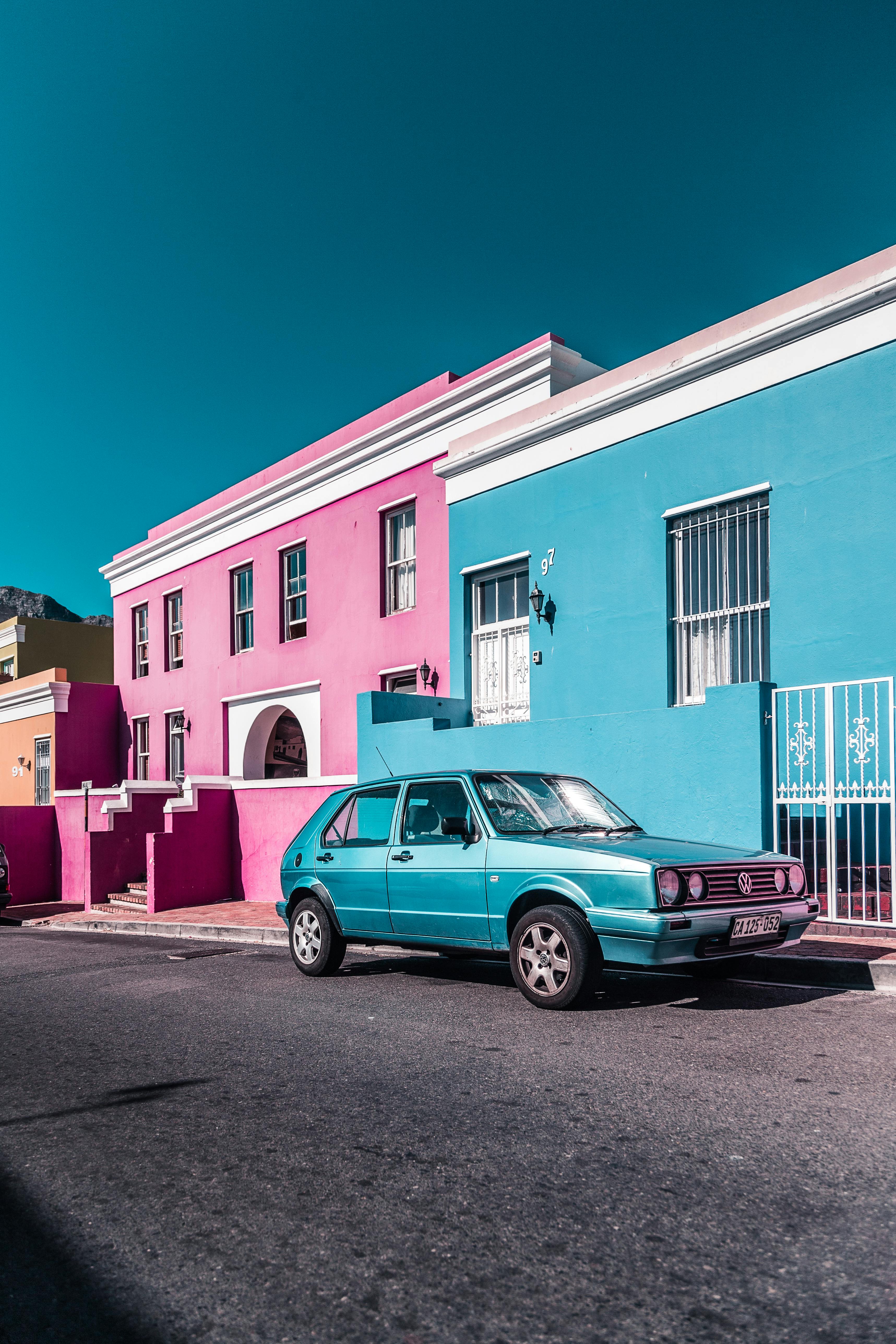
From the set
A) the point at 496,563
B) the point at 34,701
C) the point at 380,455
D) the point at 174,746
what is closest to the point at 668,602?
the point at 496,563

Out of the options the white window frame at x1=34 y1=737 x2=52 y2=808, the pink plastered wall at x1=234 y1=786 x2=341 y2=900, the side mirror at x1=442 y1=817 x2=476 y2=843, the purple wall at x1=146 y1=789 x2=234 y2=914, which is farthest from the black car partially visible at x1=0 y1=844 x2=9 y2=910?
the side mirror at x1=442 y1=817 x2=476 y2=843

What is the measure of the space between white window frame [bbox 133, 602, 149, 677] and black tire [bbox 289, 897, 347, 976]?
703 inches

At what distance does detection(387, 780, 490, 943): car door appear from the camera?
23.8 ft

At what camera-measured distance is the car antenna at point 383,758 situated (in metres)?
14.2

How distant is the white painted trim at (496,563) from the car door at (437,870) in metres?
6.82

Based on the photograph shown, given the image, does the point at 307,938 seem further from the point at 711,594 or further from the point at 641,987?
the point at 711,594

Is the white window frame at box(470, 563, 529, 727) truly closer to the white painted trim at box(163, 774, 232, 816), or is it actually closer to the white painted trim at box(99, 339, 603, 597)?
the white painted trim at box(99, 339, 603, 597)

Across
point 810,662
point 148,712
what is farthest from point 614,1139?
point 148,712

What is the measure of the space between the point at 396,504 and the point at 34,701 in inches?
534

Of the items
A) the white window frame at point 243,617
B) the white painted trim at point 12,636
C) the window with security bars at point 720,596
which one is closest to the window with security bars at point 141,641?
the white window frame at point 243,617

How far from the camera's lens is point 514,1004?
698 cm

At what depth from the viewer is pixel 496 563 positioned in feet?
48.5

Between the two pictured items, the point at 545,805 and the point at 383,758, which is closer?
the point at 545,805

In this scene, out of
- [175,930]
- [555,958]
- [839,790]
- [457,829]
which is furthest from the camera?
[175,930]
